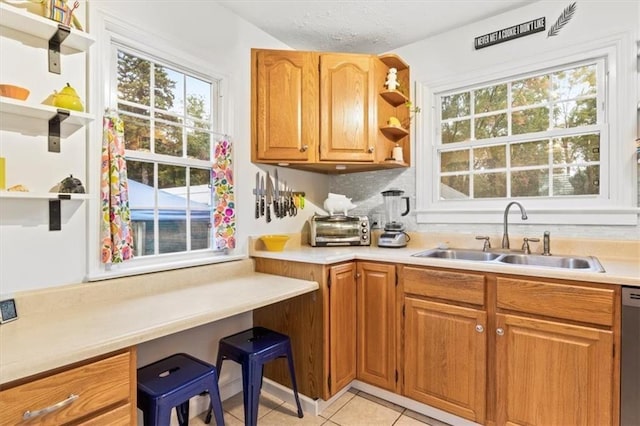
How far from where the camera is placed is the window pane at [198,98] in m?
2.06

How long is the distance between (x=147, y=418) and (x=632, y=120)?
9.44 ft

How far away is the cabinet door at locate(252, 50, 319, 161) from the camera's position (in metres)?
2.33

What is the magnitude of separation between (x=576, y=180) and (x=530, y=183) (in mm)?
250

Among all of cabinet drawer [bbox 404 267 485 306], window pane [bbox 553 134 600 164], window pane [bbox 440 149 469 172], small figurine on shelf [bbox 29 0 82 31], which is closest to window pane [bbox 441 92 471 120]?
window pane [bbox 440 149 469 172]

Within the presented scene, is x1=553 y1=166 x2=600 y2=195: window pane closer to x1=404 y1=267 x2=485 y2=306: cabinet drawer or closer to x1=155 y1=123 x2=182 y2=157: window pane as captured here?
x1=404 y1=267 x2=485 y2=306: cabinet drawer

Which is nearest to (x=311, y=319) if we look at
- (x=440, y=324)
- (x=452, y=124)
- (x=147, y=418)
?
(x=440, y=324)

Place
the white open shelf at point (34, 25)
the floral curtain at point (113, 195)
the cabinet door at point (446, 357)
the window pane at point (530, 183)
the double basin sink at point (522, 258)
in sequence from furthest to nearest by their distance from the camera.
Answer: the window pane at point (530, 183)
the double basin sink at point (522, 258)
the cabinet door at point (446, 357)
the floral curtain at point (113, 195)
the white open shelf at point (34, 25)

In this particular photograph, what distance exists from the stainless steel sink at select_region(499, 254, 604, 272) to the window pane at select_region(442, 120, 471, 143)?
3.19 ft

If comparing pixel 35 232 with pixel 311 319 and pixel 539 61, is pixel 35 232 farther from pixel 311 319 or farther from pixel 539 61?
pixel 539 61

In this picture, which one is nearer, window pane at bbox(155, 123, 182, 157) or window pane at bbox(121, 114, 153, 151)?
window pane at bbox(121, 114, 153, 151)

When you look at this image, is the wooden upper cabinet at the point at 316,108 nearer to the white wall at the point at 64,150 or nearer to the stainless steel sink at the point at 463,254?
the white wall at the point at 64,150

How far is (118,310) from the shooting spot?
4.50 ft

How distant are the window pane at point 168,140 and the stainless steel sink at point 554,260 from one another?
83.8 inches

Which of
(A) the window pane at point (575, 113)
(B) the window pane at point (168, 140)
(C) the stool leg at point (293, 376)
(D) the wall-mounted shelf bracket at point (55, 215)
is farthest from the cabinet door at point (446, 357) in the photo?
(D) the wall-mounted shelf bracket at point (55, 215)
